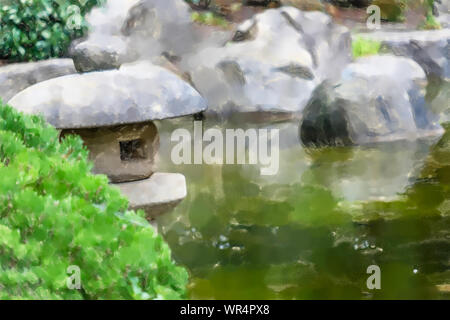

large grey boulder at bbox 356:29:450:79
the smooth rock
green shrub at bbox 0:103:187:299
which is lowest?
large grey boulder at bbox 356:29:450:79

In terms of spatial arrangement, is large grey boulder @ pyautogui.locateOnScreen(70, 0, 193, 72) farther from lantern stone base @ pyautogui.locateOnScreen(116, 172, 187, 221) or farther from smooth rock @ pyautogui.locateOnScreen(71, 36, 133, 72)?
lantern stone base @ pyautogui.locateOnScreen(116, 172, 187, 221)

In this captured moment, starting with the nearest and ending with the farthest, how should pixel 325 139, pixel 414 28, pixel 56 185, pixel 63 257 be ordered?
pixel 63 257, pixel 56 185, pixel 325 139, pixel 414 28

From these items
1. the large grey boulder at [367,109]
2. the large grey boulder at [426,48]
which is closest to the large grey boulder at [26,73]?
the large grey boulder at [367,109]

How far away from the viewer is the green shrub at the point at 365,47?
14.2 metres

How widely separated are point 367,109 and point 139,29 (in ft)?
15.5

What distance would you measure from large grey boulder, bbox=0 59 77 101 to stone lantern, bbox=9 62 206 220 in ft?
12.5

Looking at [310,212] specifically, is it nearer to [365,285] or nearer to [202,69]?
[365,285]

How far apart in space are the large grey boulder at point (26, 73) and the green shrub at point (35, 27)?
1.04 ft

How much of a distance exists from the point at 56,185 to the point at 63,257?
0.68 metres

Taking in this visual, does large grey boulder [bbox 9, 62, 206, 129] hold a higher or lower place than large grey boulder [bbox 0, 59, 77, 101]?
higher

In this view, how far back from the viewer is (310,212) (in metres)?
7.38

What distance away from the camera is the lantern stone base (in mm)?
6168

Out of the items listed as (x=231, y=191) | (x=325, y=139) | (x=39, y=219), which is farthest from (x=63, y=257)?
(x=325, y=139)

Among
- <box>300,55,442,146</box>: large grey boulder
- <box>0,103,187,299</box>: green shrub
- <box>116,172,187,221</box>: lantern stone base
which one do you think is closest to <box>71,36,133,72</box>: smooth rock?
<box>300,55,442,146</box>: large grey boulder
